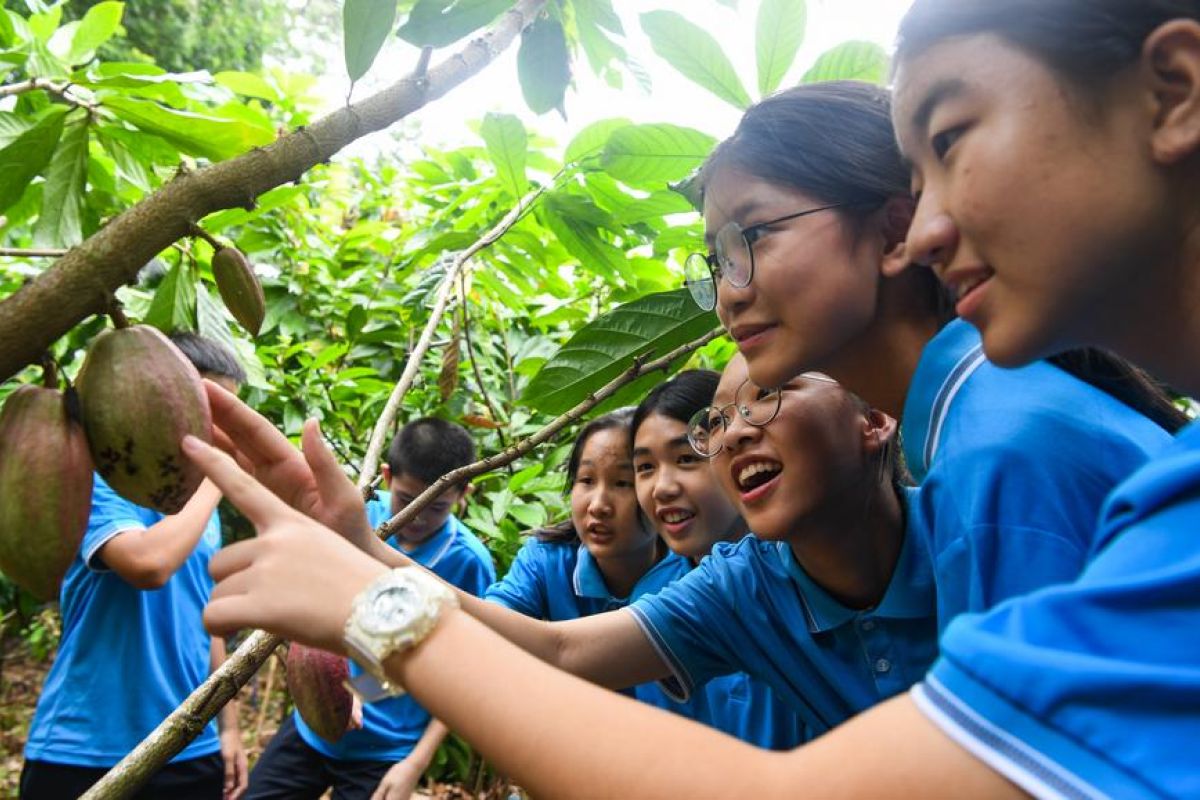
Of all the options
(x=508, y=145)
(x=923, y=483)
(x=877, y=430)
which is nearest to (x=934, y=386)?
(x=923, y=483)

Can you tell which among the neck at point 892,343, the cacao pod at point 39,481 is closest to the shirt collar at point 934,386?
the neck at point 892,343

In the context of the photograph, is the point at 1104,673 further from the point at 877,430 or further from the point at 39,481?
the point at 877,430

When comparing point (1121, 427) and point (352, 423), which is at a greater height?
point (1121, 427)

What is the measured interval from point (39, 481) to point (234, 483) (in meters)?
0.15

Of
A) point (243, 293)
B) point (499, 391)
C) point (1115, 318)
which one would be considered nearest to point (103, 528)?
point (243, 293)

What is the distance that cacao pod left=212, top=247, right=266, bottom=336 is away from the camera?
1016mm

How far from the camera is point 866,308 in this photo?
127 cm

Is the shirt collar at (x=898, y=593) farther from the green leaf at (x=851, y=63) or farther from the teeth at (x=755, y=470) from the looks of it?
the green leaf at (x=851, y=63)

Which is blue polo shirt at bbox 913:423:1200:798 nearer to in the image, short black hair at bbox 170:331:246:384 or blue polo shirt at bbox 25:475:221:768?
short black hair at bbox 170:331:246:384

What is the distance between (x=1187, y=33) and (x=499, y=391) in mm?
3351

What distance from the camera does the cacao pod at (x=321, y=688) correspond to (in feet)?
5.29

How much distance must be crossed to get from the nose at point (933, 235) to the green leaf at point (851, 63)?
0.88 m

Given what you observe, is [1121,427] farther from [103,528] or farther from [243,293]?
[103,528]

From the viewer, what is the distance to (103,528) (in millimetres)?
2229
